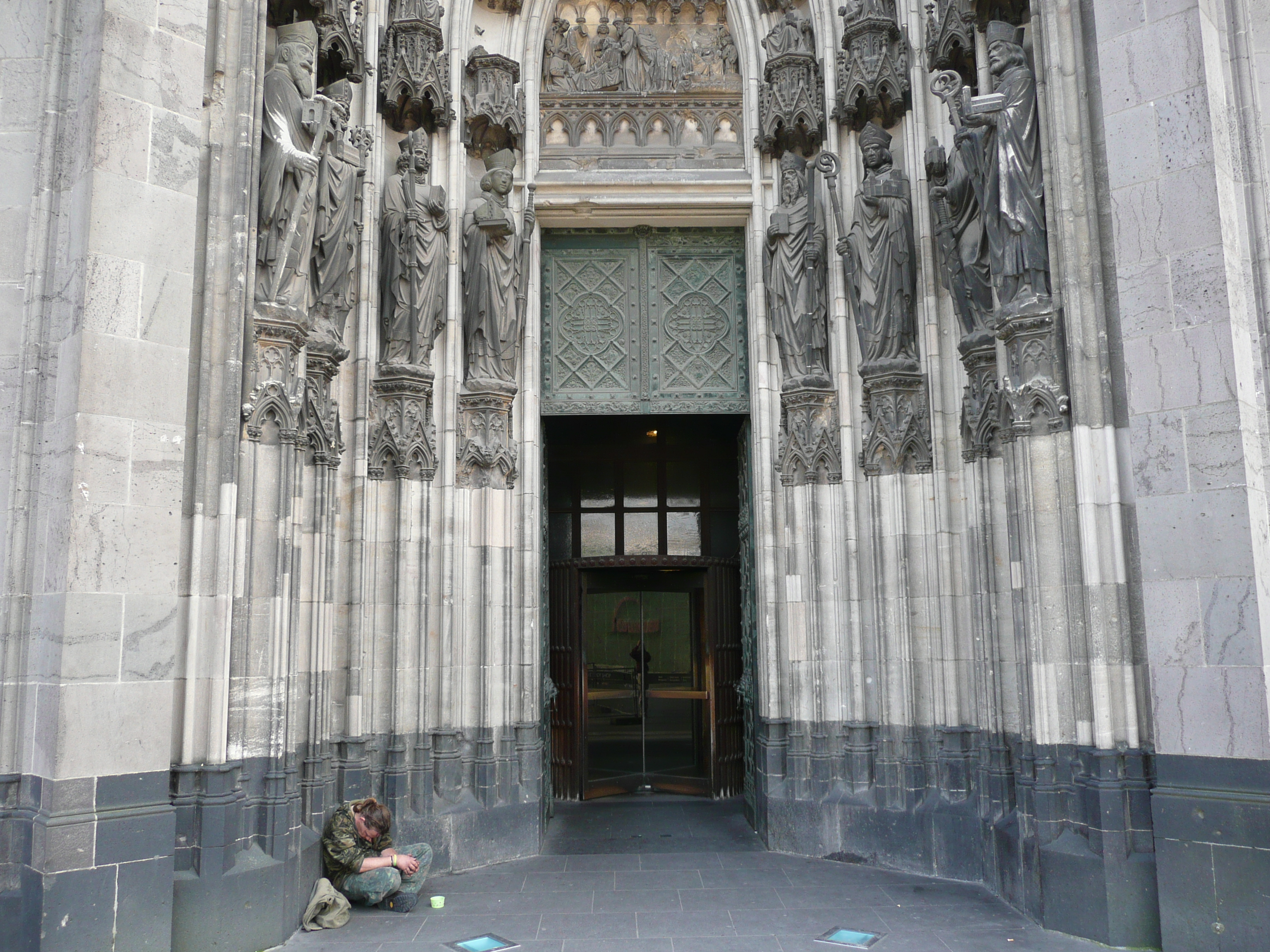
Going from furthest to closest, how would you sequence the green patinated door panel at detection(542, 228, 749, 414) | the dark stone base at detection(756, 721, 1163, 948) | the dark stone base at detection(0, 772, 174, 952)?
the green patinated door panel at detection(542, 228, 749, 414) < the dark stone base at detection(756, 721, 1163, 948) < the dark stone base at detection(0, 772, 174, 952)

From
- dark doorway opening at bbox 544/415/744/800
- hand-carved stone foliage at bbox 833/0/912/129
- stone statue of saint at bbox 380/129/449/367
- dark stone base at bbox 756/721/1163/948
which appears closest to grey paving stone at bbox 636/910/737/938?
dark stone base at bbox 756/721/1163/948

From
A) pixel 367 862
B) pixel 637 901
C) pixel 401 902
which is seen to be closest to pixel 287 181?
pixel 367 862

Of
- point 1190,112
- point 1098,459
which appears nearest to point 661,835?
point 1098,459

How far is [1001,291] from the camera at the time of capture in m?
7.11

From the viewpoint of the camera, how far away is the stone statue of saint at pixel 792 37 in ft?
31.6

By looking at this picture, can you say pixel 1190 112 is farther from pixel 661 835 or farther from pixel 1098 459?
pixel 661 835

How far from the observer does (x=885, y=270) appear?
8.70m

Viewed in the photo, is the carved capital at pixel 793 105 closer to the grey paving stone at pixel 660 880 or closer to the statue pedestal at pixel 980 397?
the statue pedestal at pixel 980 397

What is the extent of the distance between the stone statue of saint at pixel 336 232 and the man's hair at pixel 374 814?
349 cm

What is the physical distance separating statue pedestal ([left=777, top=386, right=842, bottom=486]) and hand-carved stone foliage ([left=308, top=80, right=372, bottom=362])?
4.13m

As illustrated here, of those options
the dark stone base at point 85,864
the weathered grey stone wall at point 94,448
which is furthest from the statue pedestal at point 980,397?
the dark stone base at point 85,864

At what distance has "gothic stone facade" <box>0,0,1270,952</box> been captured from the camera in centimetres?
577

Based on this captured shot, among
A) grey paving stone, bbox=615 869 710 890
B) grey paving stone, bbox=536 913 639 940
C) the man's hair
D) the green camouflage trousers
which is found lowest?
grey paving stone, bbox=615 869 710 890

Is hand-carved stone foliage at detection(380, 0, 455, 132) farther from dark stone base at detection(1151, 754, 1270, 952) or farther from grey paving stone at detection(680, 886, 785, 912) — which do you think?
dark stone base at detection(1151, 754, 1270, 952)
